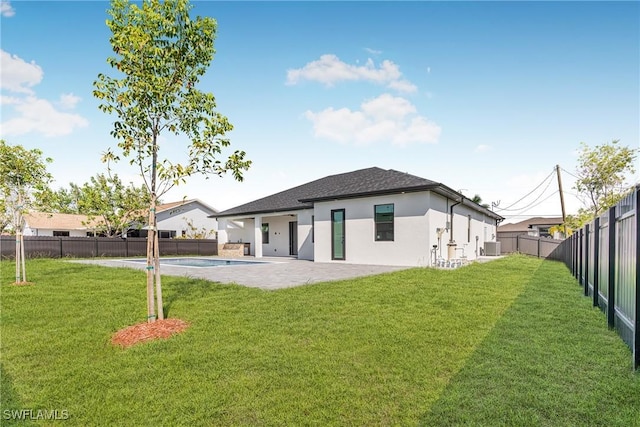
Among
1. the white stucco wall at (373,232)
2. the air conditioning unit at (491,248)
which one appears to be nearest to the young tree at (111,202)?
the white stucco wall at (373,232)

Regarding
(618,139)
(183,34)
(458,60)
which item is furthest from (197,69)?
(618,139)

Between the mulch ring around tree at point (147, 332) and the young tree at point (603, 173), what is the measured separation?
24.8m

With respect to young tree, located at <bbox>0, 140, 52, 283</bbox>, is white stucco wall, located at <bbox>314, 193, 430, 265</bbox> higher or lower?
lower

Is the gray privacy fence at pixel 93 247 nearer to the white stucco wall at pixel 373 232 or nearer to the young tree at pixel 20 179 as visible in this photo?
the young tree at pixel 20 179

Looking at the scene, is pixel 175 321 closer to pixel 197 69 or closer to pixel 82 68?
pixel 197 69

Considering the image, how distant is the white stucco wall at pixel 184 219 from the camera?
2928 cm

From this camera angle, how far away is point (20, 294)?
289 inches

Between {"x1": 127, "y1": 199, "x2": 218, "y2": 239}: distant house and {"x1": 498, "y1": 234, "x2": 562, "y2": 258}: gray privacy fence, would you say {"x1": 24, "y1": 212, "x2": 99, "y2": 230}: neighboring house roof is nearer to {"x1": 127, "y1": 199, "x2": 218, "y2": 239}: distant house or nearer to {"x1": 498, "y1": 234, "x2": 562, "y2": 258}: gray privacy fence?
{"x1": 127, "y1": 199, "x2": 218, "y2": 239}: distant house

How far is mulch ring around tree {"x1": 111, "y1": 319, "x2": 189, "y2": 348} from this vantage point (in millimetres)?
4348

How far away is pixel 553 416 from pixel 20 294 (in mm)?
9680

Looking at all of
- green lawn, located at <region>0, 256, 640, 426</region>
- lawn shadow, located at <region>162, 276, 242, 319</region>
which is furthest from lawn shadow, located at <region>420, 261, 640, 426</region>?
lawn shadow, located at <region>162, 276, 242, 319</region>

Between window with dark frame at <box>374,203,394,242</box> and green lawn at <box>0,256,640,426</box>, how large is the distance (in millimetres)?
7186

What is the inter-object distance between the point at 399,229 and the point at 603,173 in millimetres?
17698

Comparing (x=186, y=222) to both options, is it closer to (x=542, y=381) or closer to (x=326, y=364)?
(x=326, y=364)
